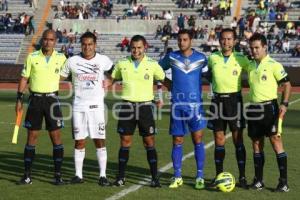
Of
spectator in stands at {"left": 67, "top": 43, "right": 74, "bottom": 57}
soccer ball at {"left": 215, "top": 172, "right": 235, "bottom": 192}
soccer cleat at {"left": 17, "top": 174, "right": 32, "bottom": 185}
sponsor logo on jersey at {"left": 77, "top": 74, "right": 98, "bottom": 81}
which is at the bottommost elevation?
spectator in stands at {"left": 67, "top": 43, "right": 74, "bottom": 57}

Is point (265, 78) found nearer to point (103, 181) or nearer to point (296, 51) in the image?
point (103, 181)

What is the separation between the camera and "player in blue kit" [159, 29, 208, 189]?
10234 mm

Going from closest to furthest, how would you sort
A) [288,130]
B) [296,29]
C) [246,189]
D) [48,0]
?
[246,189]
[288,130]
[296,29]
[48,0]

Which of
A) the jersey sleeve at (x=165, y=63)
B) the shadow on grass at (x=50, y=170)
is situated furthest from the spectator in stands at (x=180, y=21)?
the jersey sleeve at (x=165, y=63)

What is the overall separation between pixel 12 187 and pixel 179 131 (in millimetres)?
2629

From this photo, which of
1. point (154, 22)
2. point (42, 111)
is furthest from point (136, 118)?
point (154, 22)

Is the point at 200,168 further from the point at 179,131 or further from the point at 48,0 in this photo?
the point at 48,0

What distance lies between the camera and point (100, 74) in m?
10.4

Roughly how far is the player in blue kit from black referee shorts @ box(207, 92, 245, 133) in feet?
0.68

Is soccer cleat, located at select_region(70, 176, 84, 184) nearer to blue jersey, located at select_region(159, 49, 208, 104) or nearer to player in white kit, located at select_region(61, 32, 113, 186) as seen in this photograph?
player in white kit, located at select_region(61, 32, 113, 186)

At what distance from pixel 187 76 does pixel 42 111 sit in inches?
89.3

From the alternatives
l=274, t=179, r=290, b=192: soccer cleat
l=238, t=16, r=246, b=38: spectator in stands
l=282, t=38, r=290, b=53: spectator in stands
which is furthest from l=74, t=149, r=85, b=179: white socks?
l=238, t=16, r=246, b=38: spectator in stands

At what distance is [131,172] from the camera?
1158cm

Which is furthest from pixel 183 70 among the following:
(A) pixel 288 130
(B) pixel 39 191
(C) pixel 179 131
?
(A) pixel 288 130
